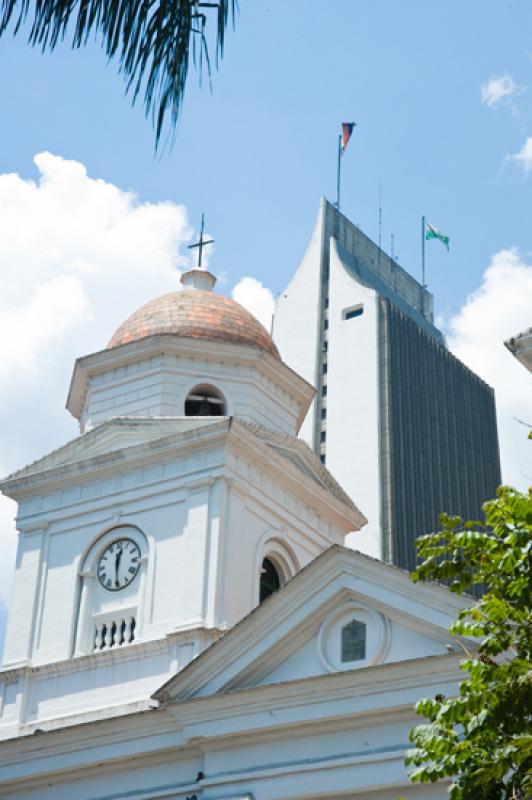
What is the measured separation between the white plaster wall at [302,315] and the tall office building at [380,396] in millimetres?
77

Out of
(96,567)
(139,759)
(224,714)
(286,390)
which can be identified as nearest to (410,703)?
(224,714)

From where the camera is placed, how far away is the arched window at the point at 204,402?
25.0 m

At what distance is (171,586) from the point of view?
2211 centimetres

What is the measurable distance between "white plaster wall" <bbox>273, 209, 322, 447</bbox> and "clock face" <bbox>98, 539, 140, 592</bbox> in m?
72.3

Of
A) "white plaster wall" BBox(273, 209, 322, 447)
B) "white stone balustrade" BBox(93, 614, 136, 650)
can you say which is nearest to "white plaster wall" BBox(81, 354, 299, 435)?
"white stone balustrade" BBox(93, 614, 136, 650)

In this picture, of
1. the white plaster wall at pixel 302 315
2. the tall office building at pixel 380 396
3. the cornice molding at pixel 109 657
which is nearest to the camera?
the cornice molding at pixel 109 657

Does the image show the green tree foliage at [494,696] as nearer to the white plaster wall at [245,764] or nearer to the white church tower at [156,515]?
the white plaster wall at [245,764]

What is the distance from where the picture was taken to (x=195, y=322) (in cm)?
2558

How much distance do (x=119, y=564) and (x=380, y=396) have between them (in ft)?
230

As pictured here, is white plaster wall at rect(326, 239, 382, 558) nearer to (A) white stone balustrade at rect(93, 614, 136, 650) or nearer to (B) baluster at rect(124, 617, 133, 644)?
(A) white stone balustrade at rect(93, 614, 136, 650)

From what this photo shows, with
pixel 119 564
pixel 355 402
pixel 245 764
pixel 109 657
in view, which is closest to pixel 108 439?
pixel 119 564

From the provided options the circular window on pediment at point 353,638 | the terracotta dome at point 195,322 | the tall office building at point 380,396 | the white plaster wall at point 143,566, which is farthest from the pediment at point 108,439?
the tall office building at point 380,396

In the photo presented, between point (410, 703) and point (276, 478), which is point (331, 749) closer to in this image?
point (410, 703)

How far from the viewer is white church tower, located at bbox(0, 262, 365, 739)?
21859 mm
